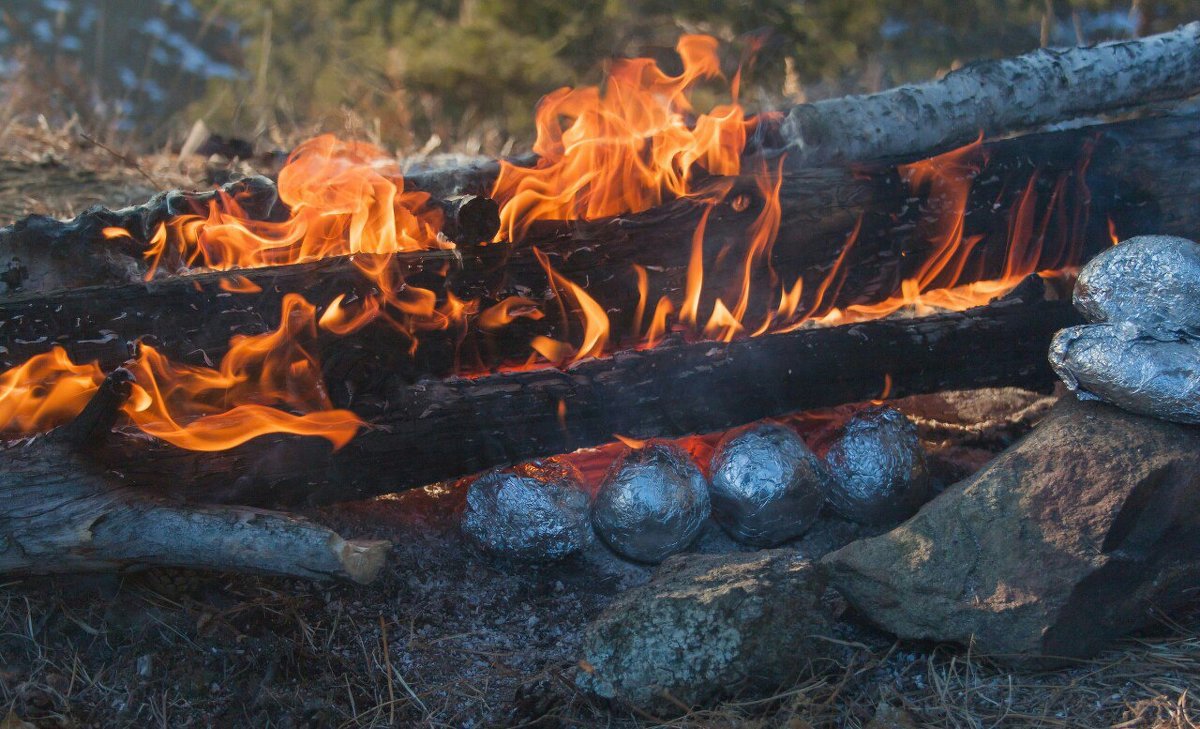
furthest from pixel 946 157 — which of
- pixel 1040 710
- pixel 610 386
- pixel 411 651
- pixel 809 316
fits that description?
pixel 411 651

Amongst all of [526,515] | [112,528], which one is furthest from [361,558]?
[112,528]

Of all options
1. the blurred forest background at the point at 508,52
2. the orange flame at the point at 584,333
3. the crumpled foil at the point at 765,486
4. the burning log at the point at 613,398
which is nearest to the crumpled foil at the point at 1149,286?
the burning log at the point at 613,398

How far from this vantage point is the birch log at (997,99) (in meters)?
4.39

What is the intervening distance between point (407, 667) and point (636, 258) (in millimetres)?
1789

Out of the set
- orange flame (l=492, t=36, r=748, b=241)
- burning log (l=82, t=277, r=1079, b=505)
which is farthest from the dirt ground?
orange flame (l=492, t=36, r=748, b=241)

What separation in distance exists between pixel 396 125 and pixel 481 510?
6.38 m

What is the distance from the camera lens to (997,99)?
4.57 m

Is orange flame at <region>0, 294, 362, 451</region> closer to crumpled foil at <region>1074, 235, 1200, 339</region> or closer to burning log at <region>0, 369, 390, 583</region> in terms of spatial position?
burning log at <region>0, 369, 390, 583</region>

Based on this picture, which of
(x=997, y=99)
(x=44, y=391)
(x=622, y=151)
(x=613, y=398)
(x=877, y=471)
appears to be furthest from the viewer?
(x=997, y=99)

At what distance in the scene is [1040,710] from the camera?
2.62 meters

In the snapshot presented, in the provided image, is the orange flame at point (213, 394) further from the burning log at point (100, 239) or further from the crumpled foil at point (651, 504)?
the crumpled foil at point (651, 504)

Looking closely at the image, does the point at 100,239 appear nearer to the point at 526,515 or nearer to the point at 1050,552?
the point at 526,515

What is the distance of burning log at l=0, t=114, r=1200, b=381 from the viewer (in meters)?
3.22

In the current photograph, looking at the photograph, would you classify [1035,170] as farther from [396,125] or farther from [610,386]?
Result: [396,125]
